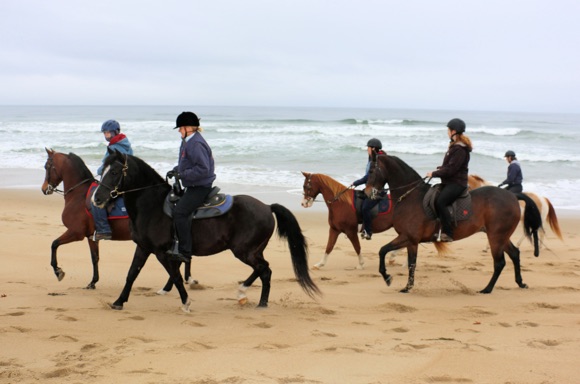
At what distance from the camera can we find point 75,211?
321 inches

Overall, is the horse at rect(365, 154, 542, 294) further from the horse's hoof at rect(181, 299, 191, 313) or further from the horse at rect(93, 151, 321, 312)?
the horse's hoof at rect(181, 299, 191, 313)

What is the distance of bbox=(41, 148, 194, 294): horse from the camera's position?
7996mm

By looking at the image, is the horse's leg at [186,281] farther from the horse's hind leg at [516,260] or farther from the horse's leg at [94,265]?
the horse's hind leg at [516,260]

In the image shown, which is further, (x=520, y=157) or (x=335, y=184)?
(x=520, y=157)

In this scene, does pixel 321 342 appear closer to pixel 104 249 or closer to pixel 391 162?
pixel 391 162

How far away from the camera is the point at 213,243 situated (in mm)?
6996

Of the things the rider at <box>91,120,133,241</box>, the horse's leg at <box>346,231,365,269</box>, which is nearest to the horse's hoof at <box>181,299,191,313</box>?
the rider at <box>91,120,133,241</box>

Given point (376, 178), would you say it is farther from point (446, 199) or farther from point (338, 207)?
point (338, 207)

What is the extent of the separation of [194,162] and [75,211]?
2334mm

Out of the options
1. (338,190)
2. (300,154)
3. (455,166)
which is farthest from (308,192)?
(300,154)

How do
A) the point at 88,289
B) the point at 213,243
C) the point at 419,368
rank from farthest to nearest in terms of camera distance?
the point at 88,289, the point at 213,243, the point at 419,368

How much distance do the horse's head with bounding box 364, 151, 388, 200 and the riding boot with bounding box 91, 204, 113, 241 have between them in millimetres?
3414

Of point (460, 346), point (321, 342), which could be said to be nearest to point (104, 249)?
point (321, 342)

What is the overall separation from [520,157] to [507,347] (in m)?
27.8
